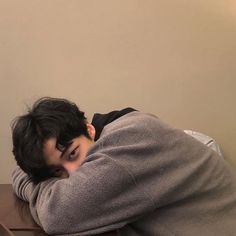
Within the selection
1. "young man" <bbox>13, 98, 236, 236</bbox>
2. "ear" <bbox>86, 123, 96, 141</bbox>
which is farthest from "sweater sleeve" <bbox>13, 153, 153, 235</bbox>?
"ear" <bbox>86, 123, 96, 141</bbox>

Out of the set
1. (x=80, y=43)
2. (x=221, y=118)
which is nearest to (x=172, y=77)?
(x=221, y=118)

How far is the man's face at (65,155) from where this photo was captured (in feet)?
3.24

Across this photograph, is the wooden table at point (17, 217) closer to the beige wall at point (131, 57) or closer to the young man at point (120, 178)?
the young man at point (120, 178)

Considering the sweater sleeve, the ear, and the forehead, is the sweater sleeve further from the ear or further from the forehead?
the ear

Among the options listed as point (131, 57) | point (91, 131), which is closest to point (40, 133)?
point (91, 131)

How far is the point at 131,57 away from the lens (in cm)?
165

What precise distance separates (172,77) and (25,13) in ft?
2.22

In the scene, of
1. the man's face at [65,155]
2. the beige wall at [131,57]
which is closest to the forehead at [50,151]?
the man's face at [65,155]

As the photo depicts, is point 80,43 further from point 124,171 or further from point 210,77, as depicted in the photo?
point 124,171

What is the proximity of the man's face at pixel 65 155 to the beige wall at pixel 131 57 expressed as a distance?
677mm

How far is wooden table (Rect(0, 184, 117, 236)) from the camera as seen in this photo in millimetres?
896

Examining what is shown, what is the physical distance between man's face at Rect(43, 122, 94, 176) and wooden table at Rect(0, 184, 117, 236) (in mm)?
130

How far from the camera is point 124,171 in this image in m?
0.87

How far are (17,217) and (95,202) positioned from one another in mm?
241
